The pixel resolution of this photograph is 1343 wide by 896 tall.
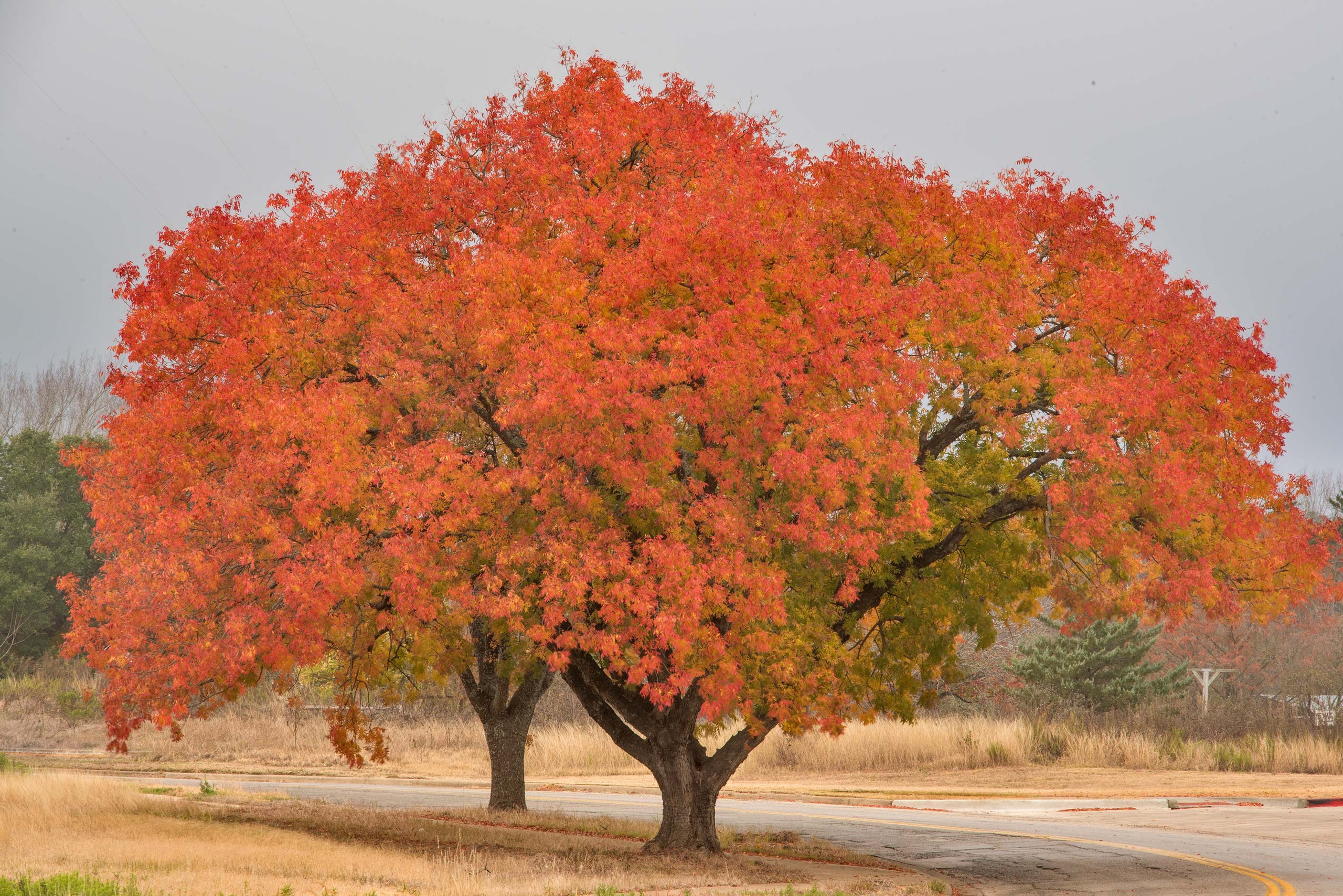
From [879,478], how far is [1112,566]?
4548 millimetres

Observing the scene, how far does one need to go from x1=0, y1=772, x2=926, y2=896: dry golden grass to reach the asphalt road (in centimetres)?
228

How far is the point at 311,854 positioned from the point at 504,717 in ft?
25.5

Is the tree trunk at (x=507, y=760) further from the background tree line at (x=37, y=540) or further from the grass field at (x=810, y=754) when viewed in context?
the background tree line at (x=37, y=540)

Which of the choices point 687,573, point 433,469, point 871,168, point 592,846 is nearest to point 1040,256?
point 871,168

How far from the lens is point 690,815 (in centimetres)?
1684

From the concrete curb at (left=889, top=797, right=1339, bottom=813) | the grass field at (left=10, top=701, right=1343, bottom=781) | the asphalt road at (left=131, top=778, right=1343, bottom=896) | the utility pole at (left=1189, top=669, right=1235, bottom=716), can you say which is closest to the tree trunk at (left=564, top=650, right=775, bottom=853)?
the asphalt road at (left=131, top=778, right=1343, bottom=896)

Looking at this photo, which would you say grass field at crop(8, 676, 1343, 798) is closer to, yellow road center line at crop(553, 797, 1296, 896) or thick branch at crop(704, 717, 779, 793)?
yellow road center line at crop(553, 797, 1296, 896)

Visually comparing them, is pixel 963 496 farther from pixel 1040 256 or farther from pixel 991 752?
pixel 991 752

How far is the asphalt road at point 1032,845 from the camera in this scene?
1459 centimetres

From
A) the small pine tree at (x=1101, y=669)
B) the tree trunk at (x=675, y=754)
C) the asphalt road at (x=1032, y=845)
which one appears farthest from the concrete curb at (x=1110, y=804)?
the tree trunk at (x=675, y=754)

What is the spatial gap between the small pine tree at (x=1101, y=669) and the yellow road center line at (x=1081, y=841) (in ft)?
47.9

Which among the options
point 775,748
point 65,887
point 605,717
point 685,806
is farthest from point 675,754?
point 775,748

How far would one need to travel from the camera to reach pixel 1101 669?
36438 mm

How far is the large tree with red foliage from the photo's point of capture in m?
12.9
